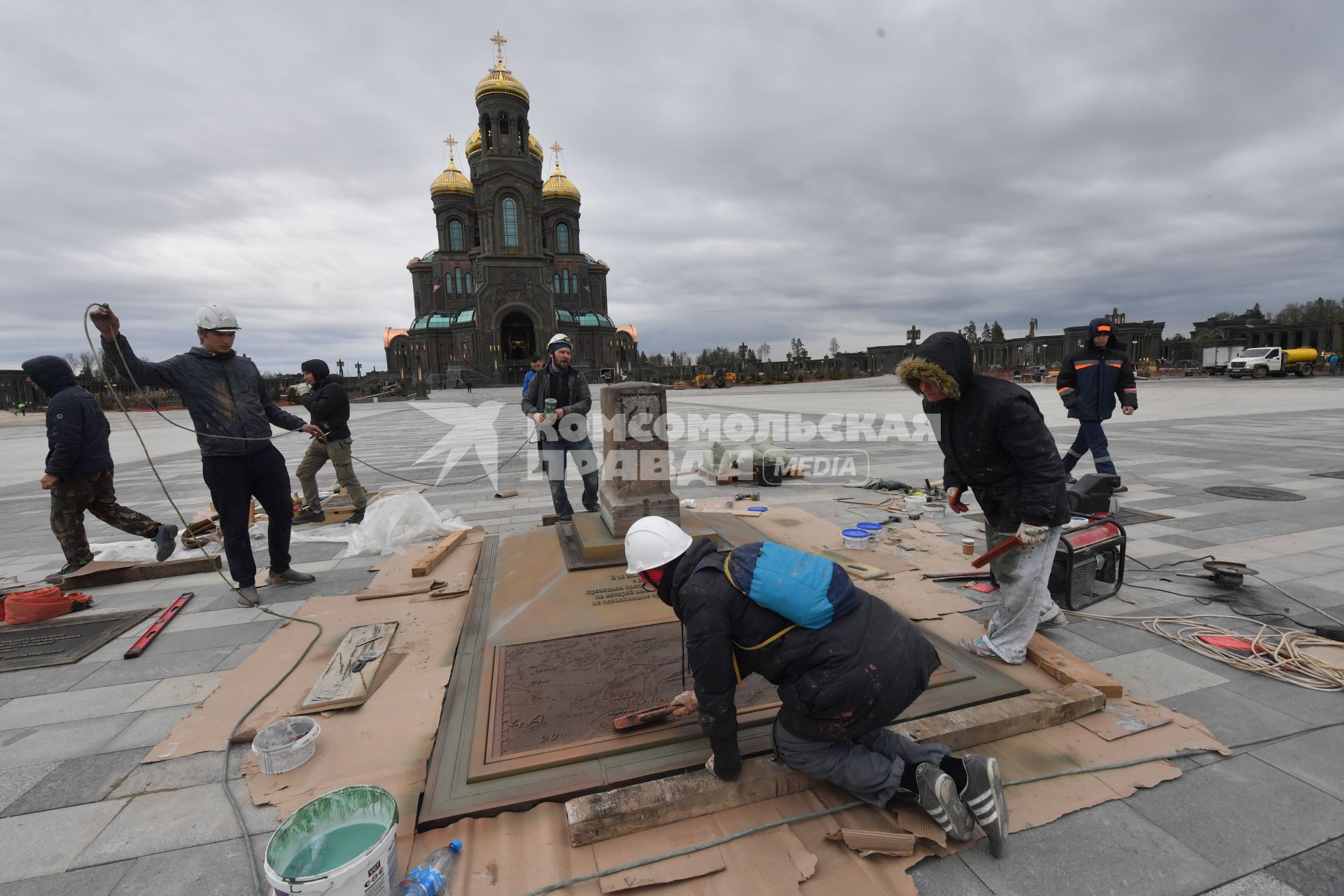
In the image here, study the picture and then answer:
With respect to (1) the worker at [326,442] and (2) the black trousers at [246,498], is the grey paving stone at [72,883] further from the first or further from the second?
(1) the worker at [326,442]

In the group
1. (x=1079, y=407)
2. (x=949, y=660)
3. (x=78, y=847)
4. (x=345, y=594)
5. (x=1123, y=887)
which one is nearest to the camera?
(x=1123, y=887)

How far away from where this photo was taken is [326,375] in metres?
7.02

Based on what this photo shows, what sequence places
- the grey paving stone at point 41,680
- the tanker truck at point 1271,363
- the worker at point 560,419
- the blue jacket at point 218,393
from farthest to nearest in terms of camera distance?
the tanker truck at point 1271,363, the worker at point 560,419, the blue jacket at point 218,393, the grey paving stone at point 41,680

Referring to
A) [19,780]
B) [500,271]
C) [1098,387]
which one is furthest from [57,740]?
[500,271]

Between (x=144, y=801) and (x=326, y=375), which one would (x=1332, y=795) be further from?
(x=326, y=375)

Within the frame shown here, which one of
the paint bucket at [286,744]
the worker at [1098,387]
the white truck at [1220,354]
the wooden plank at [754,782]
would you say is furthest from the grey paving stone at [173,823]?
the white truck at [1220,354]

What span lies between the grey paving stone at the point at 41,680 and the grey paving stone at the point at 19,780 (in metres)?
0.93

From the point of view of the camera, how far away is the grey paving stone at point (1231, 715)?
2629mm

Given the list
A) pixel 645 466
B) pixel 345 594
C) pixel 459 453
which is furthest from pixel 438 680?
pixel 459 453

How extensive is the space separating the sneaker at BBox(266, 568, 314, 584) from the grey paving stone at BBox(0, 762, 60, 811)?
2391 mm

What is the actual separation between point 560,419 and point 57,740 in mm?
4079

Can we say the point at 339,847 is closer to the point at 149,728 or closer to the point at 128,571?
the point at 149,728

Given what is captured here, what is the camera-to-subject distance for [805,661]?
2.12 metres

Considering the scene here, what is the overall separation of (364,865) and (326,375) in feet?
22.0
